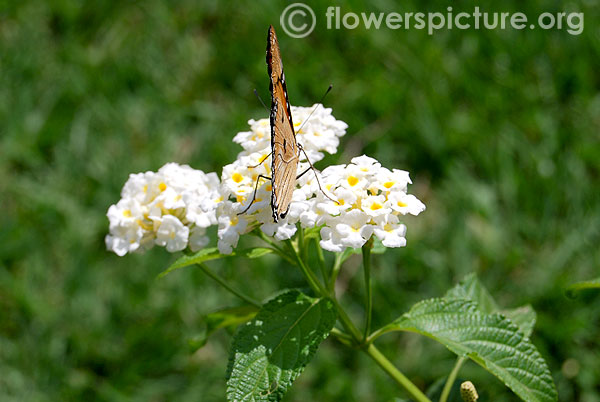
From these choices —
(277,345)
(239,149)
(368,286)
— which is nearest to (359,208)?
(368,286)

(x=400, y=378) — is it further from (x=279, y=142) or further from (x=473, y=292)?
(x=279, y=142)

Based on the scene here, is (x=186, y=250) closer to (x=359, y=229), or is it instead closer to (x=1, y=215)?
(x=359, y=229)

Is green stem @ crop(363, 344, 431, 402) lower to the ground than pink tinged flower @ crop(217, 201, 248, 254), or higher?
lower

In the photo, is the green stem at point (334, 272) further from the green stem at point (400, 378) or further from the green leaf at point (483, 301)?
the green leaf at point (483, 301)

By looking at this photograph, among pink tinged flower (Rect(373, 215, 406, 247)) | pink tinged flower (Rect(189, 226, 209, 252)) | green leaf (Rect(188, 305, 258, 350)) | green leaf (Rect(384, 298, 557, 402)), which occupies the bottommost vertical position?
green leaf (Rect(384, 298, 557, 402))
